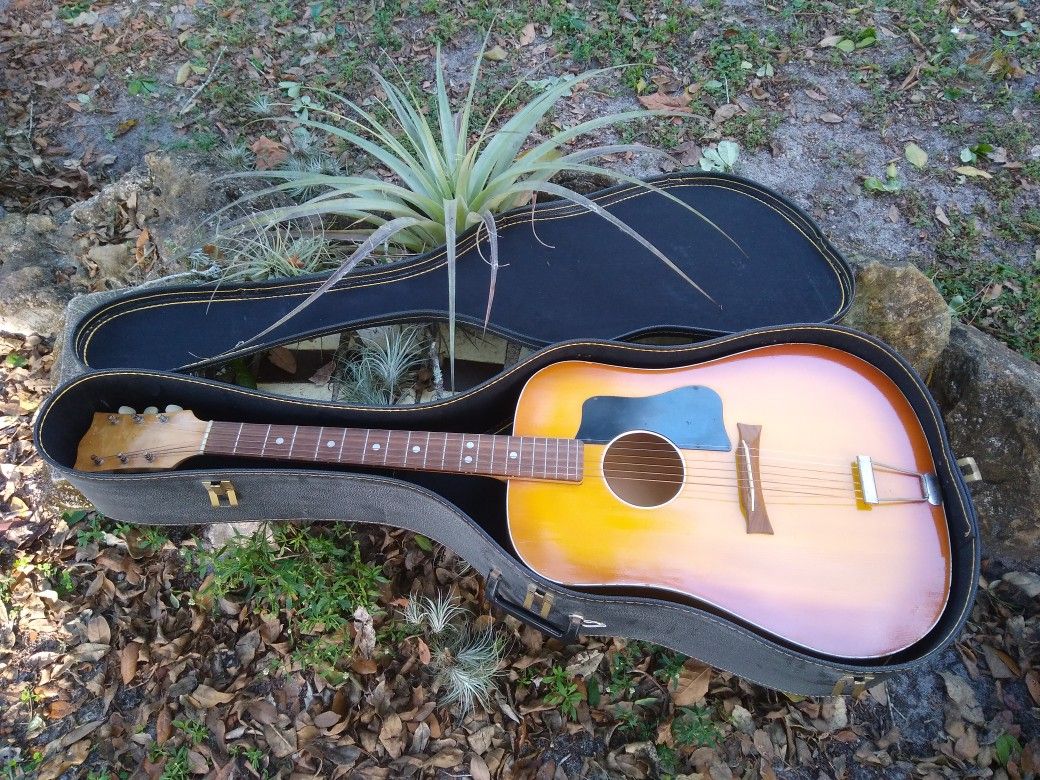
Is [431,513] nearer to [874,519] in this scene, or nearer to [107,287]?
[874,519]

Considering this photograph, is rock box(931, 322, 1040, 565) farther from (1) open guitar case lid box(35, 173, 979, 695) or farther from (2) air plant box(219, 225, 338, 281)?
(2) air plant box(219, 225, 338, 281)

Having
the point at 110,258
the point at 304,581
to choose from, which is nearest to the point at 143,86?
the point at 110,258

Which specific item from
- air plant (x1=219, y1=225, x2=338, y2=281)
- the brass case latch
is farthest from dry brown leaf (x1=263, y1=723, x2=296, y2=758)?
air plant (x1=219, y1=225, x2=338, y2=281)

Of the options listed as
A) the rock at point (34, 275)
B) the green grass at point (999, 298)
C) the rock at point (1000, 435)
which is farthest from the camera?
the green grass at point (999, 298)

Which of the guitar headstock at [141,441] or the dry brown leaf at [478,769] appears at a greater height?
the guitar headstock at [141,441]

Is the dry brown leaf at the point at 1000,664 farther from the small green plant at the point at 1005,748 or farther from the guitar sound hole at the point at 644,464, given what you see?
the guitar sound hole at the point at 644,464

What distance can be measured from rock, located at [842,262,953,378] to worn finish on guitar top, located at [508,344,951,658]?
1.41ft

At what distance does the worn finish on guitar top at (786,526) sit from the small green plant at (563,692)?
38 centimetres

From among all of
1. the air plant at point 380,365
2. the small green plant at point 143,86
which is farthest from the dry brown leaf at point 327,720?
the small green plant at point 143,86

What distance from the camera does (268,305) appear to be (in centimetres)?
198

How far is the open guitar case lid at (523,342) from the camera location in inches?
62.4

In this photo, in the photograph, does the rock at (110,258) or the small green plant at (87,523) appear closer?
the small green plant at (87,523)

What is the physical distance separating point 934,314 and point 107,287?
288 cm

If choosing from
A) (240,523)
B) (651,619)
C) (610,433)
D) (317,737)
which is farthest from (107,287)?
(651,619)
